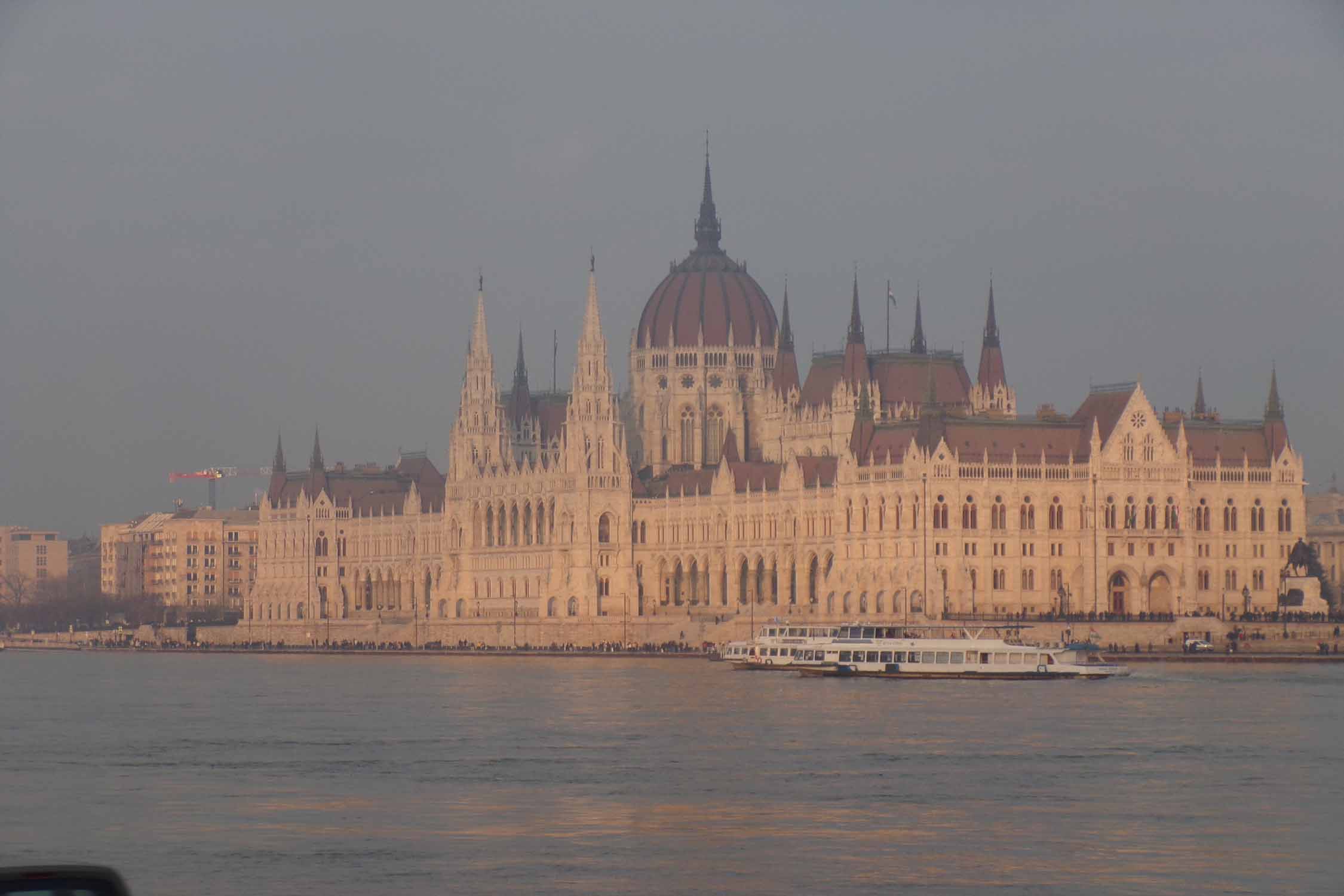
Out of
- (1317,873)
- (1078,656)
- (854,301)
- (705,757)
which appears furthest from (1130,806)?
(854,301)

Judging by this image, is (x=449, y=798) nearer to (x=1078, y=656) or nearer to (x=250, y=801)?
(x=250, y=801)

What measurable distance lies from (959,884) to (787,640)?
9377 cm

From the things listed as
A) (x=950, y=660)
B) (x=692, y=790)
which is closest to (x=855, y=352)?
(x=950, y=660)

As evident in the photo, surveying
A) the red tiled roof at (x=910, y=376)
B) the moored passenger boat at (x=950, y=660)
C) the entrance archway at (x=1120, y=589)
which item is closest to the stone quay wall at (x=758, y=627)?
the entrance archway at (x=1120, y=589)

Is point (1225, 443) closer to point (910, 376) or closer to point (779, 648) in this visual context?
point (910, 376)

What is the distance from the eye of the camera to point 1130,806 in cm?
6850

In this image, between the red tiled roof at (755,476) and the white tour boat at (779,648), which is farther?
the red tiled roof at (755,476)

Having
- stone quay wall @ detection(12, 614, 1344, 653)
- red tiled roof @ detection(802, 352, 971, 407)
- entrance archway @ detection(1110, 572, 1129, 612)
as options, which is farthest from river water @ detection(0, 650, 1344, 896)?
red tiled roof @ detection(802, 352, 971, 407)

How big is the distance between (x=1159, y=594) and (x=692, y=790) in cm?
10137

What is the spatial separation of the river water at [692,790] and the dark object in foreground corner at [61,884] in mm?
22046

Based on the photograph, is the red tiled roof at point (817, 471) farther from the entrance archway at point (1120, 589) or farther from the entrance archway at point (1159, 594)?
the entrance archway at point (1159, 594)

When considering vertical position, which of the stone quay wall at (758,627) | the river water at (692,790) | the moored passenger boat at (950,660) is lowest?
the river water at (692,790)

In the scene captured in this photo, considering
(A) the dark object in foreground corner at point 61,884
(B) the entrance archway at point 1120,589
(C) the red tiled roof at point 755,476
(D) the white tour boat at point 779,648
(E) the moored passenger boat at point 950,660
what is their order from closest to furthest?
1. (A) the dark object in foreground corner at point 61,884
2. (E) the moored passenger boat at point 950,660
3. (D) the white tour boat at point 779,648
4. (B) the entrance archway at point 1120,589
5. (C) the red tiled roof at point 755,476

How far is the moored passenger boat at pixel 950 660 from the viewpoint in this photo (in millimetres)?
134125
